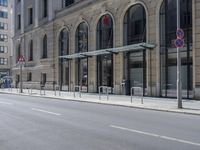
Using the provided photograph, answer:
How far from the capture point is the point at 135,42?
26.4 metres

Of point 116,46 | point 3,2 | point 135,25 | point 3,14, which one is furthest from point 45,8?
point 3,2

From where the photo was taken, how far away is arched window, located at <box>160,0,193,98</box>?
2166 centimetres

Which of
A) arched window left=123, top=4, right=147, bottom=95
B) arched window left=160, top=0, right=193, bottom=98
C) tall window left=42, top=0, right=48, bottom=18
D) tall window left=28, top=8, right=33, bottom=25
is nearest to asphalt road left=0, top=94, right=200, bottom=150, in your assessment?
arched window left=160, top=0, right=193, bottom=98

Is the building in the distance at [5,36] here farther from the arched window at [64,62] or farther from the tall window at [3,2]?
the arched window at [64,62]

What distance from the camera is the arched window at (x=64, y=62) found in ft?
120

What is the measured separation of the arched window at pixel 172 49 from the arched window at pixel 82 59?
1101 cm

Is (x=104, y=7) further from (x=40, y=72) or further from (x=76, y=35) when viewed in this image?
(x=40, y=72)

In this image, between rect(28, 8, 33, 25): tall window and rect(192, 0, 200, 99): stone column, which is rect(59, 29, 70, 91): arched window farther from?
rect(192, 0, 200, 99): stone column

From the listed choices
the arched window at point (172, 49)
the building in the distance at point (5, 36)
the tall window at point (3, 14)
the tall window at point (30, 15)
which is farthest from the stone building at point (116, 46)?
the tall window at point (3, 14)

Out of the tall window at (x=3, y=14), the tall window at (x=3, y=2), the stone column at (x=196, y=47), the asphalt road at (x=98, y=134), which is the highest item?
the tall window at (x=3, y=2)

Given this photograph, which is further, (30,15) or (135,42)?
(30,15)

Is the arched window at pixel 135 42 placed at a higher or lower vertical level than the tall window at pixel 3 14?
lower

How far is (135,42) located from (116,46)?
7.17 ft

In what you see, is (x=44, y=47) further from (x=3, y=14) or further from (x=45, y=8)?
(x=3, y=14)
